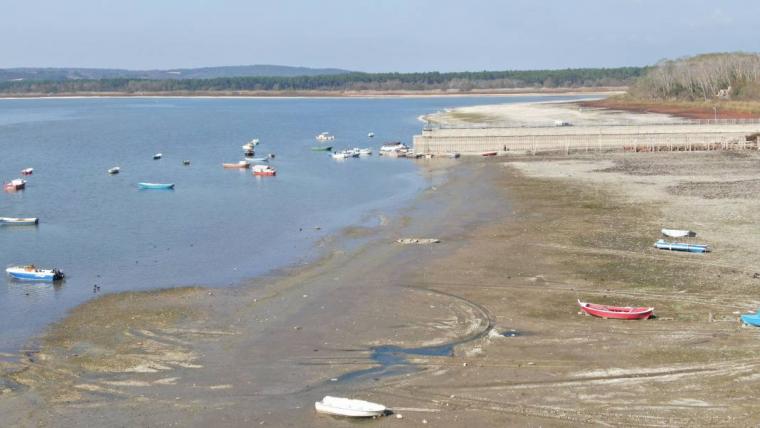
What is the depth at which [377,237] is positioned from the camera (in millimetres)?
53875

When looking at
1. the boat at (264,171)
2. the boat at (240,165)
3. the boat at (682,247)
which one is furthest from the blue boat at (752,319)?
the boat at (240,165)

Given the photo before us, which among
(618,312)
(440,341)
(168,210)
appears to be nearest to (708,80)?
(168,210)

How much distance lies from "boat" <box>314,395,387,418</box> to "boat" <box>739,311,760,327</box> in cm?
1531

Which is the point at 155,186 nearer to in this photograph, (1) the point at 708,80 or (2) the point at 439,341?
(2) the point at 439,341

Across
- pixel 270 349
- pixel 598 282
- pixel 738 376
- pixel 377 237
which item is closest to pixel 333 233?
pixel 377 237

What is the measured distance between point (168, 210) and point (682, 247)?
3803 cm

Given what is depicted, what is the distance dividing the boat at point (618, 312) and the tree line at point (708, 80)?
12675 centimetres

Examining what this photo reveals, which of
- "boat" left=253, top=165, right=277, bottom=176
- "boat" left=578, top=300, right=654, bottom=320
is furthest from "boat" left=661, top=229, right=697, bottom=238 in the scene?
"boat" left=253, top=165, right=277, bottom=176

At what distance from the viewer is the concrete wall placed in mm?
100938

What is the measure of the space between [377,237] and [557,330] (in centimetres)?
2095

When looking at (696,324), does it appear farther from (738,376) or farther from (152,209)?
(152,209)

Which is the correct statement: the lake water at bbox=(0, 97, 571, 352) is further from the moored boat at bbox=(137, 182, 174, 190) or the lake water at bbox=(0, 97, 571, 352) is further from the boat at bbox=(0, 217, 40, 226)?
the moored boat at bbox=(137, 182, 174, 190)

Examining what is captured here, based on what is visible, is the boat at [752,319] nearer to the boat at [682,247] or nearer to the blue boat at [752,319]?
the blue boat at [752,319]

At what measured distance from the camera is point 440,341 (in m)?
33.3
